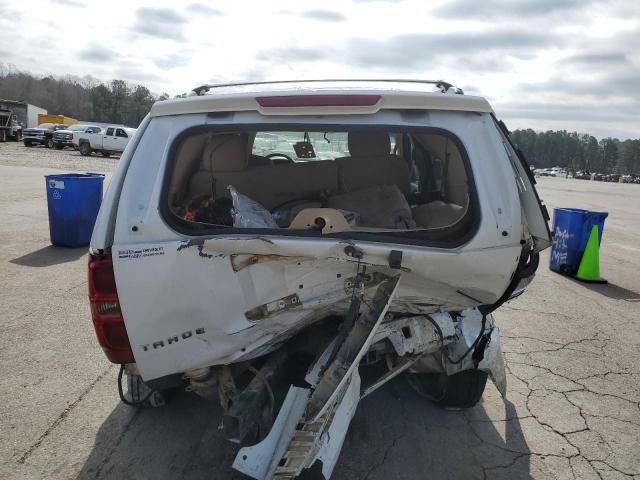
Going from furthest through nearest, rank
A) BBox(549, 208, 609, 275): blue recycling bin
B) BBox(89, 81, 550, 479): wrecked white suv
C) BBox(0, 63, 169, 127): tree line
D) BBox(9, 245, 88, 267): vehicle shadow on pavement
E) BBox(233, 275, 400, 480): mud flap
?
BBox(0, 63, 169, 127): tree line → BBox(549, 208, 609, 275): blue recycling bin → BBox(9, 245, 88, 267): vehicle shadow on pavement → BBox(89, 81, 550, 479): wrecked white suv → BBox(233, 275, 400, 480): mud flap

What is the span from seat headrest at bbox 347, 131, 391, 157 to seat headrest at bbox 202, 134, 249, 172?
85cm

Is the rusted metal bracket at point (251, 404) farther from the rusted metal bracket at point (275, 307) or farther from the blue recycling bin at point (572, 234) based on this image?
the blue recycling bin at point (572, 234)

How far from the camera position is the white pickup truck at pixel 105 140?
2970 cm

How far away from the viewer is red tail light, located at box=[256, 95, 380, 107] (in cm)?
241

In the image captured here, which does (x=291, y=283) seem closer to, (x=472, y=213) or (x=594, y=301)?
(x=472, y=213)

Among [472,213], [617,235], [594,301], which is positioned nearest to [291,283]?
[472,213]

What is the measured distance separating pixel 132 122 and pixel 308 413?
8285 cm

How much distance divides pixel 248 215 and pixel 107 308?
835 millimetres

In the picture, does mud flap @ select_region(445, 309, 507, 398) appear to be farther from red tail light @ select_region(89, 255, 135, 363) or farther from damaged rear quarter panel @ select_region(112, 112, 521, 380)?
red tail light @ select_region(89, 255, 135, 363)

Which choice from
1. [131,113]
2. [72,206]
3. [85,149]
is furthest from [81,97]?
[72,206]

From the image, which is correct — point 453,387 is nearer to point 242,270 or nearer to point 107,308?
point 242,270

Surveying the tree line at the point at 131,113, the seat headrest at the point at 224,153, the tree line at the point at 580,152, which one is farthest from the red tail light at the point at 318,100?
the tree line at the point at 580,152

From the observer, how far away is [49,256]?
7289mm

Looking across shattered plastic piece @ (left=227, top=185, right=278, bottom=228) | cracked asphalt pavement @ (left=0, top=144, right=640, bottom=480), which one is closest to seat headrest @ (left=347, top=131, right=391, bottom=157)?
shattered plastic piece @ (left=227, top=185, right=278, bottom=228)
